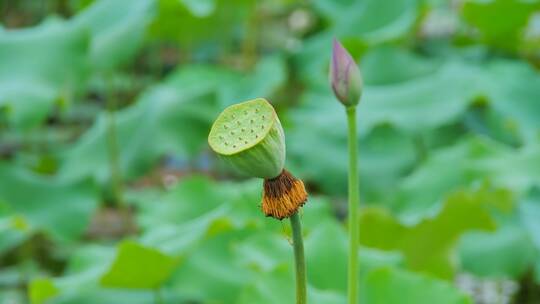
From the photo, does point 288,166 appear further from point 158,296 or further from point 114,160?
point 158,296

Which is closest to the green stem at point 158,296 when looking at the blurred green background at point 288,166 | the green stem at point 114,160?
the blurred green background at point 288,166

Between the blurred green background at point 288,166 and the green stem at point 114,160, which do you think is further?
the green stem at point 114,160

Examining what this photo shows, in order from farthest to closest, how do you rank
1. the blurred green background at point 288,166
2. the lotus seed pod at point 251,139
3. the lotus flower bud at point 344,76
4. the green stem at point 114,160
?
the green stem at point 114,160, the blurred green background at point 288,166, the lotus flower bud at point 344,76, the lotus seed pod at point 251,139

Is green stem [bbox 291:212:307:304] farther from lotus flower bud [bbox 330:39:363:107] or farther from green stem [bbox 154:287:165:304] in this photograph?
green stem [bbox 154:287:165:304]

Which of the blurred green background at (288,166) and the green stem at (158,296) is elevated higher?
the blurred green background at (288,166)

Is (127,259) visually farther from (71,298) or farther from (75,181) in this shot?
(75,181)

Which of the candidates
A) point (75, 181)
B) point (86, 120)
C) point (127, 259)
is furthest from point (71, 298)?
point (86, 120)

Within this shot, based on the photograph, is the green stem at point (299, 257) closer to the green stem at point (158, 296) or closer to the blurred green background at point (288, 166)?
the blurred green background at point (288, 166)

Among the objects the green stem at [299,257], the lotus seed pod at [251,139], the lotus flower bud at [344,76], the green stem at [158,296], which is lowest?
the green stem at [299,257]
